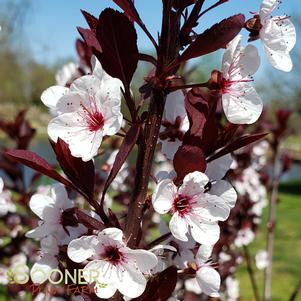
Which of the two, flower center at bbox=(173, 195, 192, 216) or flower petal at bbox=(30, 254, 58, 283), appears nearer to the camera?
flower center at bbox=(173, 195, 192, 216)

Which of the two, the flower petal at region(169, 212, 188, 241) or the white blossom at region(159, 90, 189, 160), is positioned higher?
the white blossom at region(159, 90, 189, 160)

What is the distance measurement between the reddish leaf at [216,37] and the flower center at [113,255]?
375 mm

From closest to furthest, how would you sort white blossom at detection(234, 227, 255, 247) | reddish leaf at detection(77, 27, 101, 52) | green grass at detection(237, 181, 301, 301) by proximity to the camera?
1. reddish leaf at detection(77, 27, 101, 52)
2. white blossom at detection(234, 227, 255, 247)
3. green grass at detection(237, 181, 301, 301)

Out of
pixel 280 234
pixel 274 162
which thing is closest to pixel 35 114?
pixel 280 234

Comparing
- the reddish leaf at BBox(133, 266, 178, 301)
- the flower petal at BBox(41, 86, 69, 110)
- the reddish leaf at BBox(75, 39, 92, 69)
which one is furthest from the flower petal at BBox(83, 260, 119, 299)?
the reddish leaf at BBox(75, 39, 92, 69)

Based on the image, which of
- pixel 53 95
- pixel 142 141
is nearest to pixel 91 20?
pixel 53 95

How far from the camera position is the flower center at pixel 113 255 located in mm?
967

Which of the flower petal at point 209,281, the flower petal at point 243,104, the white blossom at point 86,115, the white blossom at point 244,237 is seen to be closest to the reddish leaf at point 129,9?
the white blossom at point 86,115

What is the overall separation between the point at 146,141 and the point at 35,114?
118 ft

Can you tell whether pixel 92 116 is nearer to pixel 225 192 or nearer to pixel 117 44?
pixel 117 44

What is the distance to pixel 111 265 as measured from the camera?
0.97 meters

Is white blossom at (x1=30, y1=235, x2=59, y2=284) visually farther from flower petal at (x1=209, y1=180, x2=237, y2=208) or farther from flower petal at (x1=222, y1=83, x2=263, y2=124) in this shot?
flower petal at (x1=222, y1=83, x2=263, y2=124)

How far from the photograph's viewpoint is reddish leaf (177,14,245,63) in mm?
969

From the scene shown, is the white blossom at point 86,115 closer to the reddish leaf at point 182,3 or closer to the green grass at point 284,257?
the reddish leaf at point 182,3
